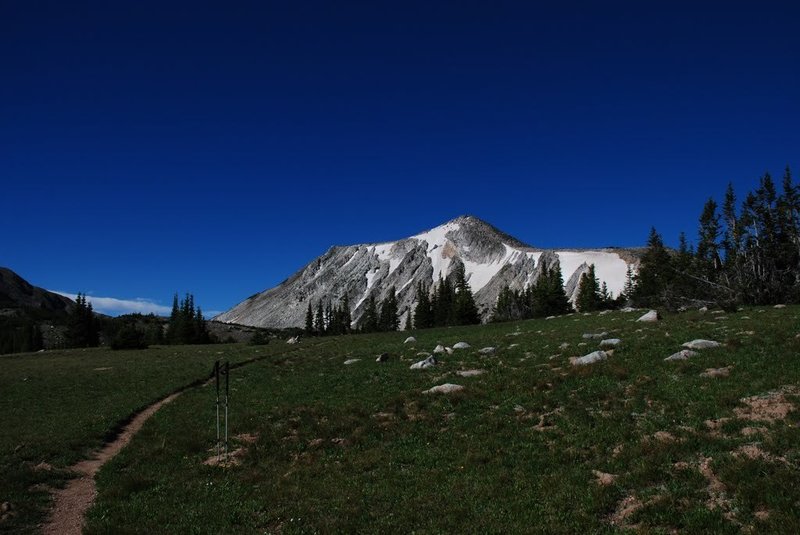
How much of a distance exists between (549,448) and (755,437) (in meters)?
5.62

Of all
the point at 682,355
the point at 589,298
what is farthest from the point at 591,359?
the point at 589,298

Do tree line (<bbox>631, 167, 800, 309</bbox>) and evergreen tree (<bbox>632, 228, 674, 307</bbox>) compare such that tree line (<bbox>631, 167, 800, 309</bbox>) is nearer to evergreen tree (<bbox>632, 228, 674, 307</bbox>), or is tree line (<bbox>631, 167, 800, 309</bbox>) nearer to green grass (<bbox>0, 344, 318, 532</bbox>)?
evergreen tree (<bbox>632, 228, 674, 307</bbox>)

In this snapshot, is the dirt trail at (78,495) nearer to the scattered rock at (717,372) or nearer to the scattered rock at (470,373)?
the scattered rock at (470,373)

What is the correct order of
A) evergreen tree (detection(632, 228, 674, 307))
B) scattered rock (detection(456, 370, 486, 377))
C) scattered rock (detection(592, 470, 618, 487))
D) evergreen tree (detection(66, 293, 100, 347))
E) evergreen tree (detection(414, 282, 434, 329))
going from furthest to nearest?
evergreen tree (detection(414, 282, 434, 329)) < evergreen tree (detection(66, 293, 100, 347)) < evergreen tree (detection(632, 228, 674, 307)) < scattered rock (detection(456, 370, 486, 377)) < scattered rock (detection(592, 470, 618, 487))

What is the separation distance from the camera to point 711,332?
30953 mm

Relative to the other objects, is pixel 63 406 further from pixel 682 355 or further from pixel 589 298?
pixel 589 298

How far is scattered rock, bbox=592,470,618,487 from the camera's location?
43.0ft

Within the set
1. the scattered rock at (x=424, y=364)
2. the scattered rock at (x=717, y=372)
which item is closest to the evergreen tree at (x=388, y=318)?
the scattered rock at (x=424, y=364)

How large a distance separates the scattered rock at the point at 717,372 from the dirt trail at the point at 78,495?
22.9 metres

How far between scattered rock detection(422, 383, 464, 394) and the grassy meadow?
746 mm

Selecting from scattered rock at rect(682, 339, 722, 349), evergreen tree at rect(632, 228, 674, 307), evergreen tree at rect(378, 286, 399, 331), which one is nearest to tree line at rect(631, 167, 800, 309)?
evergreen tree at rect(632, 228, 674, 307)

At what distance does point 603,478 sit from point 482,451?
4292mm

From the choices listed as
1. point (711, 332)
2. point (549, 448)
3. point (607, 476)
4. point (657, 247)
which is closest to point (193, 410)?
point (549, 448)

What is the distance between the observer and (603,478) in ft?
44.3
